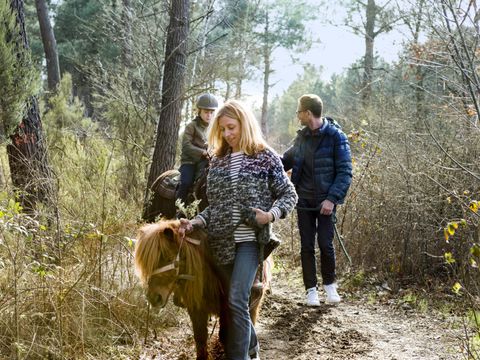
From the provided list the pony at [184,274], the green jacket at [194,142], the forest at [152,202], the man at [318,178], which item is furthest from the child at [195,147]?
the pony at [184,274]

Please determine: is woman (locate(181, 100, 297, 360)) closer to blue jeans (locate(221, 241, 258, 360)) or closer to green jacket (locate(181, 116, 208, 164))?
blue jeans (locate(221, 241, 258, 360))

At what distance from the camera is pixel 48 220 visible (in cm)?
476

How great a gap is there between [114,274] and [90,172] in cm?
281

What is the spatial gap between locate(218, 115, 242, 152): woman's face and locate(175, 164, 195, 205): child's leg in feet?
9.41

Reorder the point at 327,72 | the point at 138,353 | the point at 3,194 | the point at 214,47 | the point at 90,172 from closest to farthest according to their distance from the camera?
the point at 138,353, the point at 3,194, the point at 90,172, the point at 214,47, the point at 327,72

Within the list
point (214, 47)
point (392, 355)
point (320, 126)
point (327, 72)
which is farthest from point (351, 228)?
point (327, 72)


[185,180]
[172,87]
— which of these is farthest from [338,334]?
[172,87]

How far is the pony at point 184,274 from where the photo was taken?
331cm

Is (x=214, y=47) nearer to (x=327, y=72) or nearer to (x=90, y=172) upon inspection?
(x=90, y=172)

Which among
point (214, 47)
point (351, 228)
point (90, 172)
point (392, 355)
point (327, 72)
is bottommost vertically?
point (392, 355)

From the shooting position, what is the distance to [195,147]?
21.2 feet

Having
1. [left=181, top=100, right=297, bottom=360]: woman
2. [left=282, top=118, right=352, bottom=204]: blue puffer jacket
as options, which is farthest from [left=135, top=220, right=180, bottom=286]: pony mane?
[left=282, top=118, right=352, bottom=204]: blue puffer jacket

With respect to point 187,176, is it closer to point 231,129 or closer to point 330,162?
point 330,162

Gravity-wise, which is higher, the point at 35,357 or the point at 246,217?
the point at 246,217
